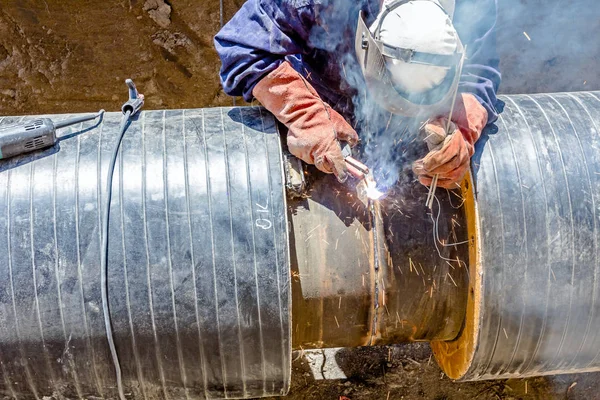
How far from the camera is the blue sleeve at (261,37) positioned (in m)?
2.51

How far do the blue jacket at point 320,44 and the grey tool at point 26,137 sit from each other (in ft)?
2.34

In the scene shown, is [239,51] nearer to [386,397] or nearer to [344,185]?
[344,185]

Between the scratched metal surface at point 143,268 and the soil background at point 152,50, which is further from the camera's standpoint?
the soil background at point 152,50

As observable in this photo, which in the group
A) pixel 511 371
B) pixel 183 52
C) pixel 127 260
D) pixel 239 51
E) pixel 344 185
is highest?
pixel 183 52

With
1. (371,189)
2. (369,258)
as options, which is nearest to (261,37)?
(371,189)

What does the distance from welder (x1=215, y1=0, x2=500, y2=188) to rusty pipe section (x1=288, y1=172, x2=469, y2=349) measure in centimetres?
16

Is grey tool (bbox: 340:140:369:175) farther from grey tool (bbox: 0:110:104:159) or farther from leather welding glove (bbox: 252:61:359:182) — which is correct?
grey tool (bbox: 0:110:104:159)

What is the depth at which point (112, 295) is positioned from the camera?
92.4 inches

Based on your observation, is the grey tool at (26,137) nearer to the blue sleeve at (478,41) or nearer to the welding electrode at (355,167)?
the welding electrode at (355,167)

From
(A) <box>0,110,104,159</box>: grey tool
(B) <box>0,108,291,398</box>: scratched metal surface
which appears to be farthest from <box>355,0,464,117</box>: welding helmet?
(A) <box>0,110,104,159</box>: grey tool

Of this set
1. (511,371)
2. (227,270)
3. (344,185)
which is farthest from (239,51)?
(511,371)

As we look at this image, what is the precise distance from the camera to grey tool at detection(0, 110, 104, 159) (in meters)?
2.42

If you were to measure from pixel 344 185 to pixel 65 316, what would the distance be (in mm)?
1175

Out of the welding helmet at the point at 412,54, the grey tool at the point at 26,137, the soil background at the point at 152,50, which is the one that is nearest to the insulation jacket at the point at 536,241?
the welding helmet at the point at 412,54
